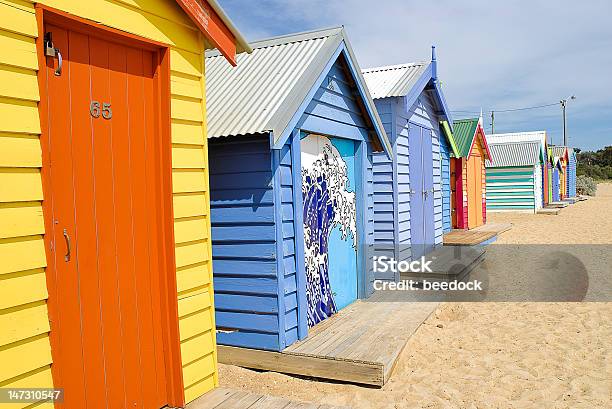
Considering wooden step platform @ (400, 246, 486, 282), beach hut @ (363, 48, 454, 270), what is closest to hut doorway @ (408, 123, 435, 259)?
beach hut @ (363, 48, 454, 270)

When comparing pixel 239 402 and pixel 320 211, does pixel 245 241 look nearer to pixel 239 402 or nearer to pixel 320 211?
pixel 320 211

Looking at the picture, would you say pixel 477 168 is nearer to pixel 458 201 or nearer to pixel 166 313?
pixel 458 201

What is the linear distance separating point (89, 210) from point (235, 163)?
2.13m

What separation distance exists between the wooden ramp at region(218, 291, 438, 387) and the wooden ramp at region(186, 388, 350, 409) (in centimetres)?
108

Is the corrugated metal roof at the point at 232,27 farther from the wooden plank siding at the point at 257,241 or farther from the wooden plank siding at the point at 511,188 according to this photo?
the wooden plank siding at the point at 511,188

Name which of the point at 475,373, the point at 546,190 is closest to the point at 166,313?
the point at 475,373

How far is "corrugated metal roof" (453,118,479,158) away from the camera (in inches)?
582

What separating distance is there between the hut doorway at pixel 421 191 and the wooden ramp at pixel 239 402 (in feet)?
20.2

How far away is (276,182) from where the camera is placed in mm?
5160

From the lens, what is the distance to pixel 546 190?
30266 mm

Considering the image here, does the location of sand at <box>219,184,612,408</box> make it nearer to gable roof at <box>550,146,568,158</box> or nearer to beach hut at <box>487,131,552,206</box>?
beach hut at <box>487,131,552,206</box>

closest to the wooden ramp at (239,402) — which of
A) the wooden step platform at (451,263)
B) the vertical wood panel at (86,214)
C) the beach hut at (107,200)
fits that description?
the beach hut at (107,200)

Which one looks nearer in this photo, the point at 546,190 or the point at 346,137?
the point at 346,137

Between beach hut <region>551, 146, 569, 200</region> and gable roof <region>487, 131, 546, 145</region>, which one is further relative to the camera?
beach hut <region>551, 146, 569, 200</region>
